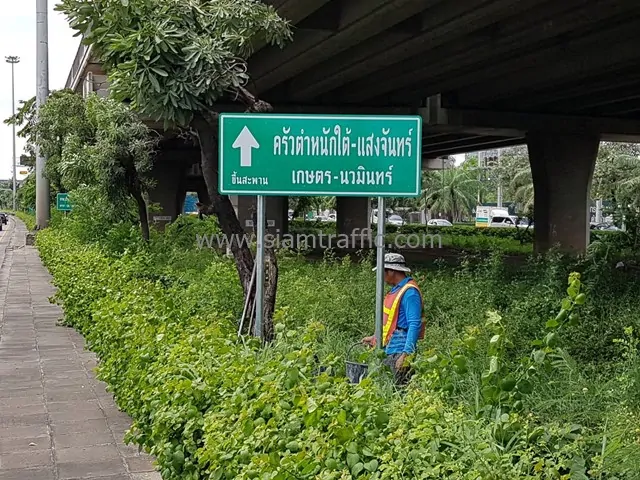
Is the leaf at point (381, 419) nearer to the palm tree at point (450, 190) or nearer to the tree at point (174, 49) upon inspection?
the tree at point (174, 49)

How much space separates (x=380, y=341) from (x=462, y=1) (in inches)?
348

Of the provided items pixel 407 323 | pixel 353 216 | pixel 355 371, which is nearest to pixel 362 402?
pixel 355 371

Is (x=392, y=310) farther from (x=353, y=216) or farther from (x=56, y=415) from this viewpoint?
(x=353, y=216)

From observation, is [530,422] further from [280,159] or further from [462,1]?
[462,1]

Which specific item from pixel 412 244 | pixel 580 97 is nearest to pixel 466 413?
pixel 580 97

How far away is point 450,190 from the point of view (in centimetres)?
7006

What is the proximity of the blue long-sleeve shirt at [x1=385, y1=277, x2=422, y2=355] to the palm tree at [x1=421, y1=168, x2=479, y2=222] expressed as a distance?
61087 millimetres

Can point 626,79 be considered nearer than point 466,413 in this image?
No

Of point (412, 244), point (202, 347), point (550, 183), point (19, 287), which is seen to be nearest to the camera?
point (202, 347)

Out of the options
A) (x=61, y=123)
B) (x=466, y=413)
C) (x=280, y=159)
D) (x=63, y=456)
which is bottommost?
(x=63, y=456)

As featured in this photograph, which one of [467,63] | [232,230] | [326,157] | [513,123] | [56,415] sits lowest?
[56,415]

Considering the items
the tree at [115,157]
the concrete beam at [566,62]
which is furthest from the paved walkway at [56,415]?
the concrete beam at [566,62]

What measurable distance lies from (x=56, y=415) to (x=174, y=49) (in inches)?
124

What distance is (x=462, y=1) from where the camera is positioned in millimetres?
12930
